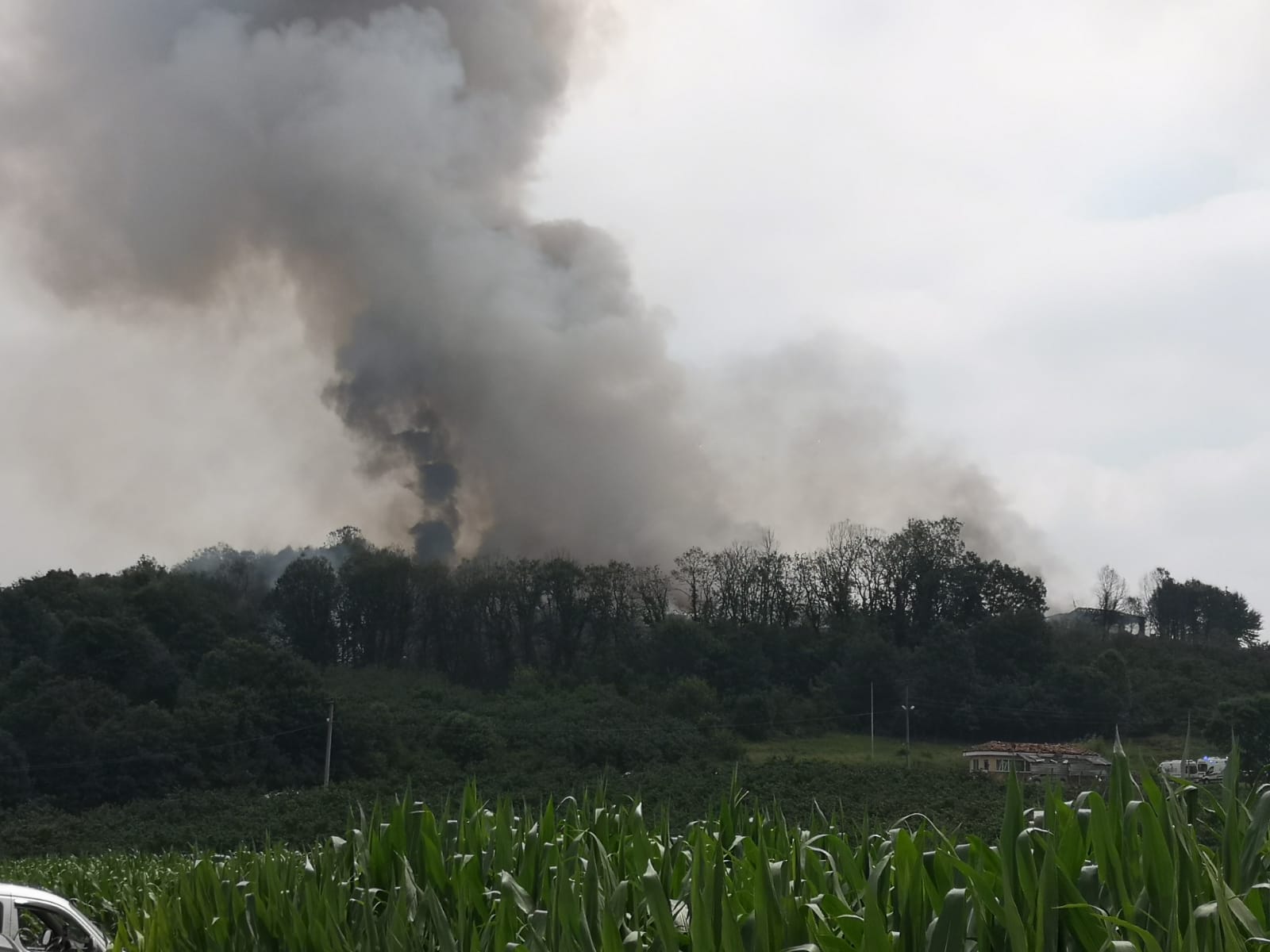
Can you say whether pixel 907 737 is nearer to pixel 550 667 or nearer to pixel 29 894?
pixel 550 667

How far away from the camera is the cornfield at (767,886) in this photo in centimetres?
401

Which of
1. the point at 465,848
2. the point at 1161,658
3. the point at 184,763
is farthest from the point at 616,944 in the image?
the point at 1161,658

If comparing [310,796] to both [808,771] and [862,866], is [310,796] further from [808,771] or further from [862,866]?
[862,866]

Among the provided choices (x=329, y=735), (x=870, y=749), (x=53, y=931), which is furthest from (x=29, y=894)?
(x=870, y=749)

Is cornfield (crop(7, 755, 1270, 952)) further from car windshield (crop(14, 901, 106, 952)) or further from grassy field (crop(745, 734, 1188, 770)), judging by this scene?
grassy field (crop(745, 734, 1188, 770))

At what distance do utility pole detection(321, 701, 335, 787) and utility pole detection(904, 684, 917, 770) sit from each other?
98.0ft

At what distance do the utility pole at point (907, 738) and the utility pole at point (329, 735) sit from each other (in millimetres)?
29856

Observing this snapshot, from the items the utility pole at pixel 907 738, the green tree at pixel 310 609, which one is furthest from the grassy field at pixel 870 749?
the green tree at pixel 310 609

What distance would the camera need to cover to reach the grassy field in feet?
245

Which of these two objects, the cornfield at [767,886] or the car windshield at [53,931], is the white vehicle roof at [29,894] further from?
the cornfield at [767,886]

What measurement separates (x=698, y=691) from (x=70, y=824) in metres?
41.6

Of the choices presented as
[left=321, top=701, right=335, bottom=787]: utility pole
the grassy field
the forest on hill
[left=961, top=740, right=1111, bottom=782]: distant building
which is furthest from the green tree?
[left=961, top=740, right=1111, bottom=782]: distant building

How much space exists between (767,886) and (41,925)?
11.2 metres

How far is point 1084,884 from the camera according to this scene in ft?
13.9
